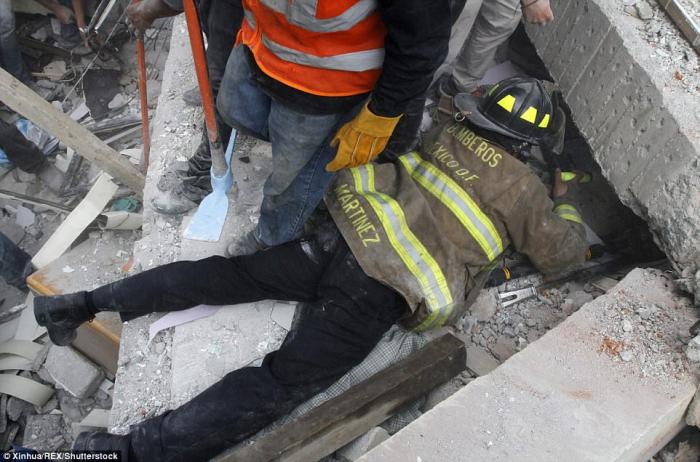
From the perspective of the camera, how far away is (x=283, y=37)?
194 cm

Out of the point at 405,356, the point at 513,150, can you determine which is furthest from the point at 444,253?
the point at 513,150

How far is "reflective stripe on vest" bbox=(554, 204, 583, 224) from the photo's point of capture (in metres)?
2.76

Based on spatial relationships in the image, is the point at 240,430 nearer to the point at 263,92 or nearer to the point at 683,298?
the point at 263,92

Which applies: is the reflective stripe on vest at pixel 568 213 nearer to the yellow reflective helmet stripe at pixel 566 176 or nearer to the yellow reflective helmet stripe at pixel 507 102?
the yellow reflective helmet stripe at pixel 566 176

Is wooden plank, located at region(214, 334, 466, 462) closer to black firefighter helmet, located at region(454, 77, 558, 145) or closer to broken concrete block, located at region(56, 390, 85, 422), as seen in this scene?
black firefighter helmet, located at region(454, 77, 558, 145)

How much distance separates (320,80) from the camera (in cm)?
201

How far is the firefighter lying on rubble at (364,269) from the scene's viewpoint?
2209 millimetres

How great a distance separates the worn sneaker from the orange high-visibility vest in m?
1.00

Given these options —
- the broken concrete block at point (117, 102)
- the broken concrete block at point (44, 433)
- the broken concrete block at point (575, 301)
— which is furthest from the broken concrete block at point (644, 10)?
the broken concrete block at point (117, 102)

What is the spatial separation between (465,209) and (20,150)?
3.79 meters

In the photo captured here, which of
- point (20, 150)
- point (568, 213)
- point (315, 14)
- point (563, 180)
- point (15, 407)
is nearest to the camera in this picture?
point (315, 14)

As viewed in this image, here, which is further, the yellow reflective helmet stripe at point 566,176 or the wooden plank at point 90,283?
the yellow reflective helmet stripe at point 566,176

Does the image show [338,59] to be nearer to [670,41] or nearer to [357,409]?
[357,409]

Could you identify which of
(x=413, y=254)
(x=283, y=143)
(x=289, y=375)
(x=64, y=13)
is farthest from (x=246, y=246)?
(x=64, y=13)
